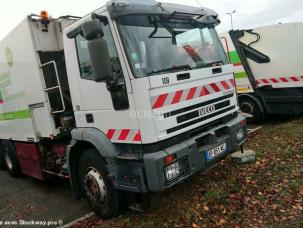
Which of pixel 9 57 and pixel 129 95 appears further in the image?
pixel 9 57

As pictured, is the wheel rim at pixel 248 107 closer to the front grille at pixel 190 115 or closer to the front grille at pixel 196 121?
the front grille at pixel 196 121

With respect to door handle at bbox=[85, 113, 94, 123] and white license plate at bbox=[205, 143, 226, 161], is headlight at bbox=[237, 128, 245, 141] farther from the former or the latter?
door handle at bbox=[85, 113, 94, 123]

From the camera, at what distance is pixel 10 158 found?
23.0ft

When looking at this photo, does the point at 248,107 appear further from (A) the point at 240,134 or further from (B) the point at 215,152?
(B) the point at 215,152

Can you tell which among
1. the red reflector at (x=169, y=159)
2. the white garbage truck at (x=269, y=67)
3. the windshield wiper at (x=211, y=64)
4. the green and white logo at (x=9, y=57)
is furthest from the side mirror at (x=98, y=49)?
the white garbage truck at (x=269, y=67)

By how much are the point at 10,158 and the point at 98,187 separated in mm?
3531

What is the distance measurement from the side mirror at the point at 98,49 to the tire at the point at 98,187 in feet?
4.16

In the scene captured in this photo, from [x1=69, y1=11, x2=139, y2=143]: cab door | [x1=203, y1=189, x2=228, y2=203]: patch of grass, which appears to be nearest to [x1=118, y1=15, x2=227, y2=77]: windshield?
[x1=69, y1=11, x2=139, y2=143]: cab door

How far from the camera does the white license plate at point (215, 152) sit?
412cm

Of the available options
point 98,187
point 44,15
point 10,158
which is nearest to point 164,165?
A: point 98,187

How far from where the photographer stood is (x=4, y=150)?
24.1 feet

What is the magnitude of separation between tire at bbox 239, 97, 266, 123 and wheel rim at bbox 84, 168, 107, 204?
5.81 m

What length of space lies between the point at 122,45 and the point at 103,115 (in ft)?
3.07

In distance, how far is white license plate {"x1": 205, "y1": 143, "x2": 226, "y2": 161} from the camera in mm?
4121
